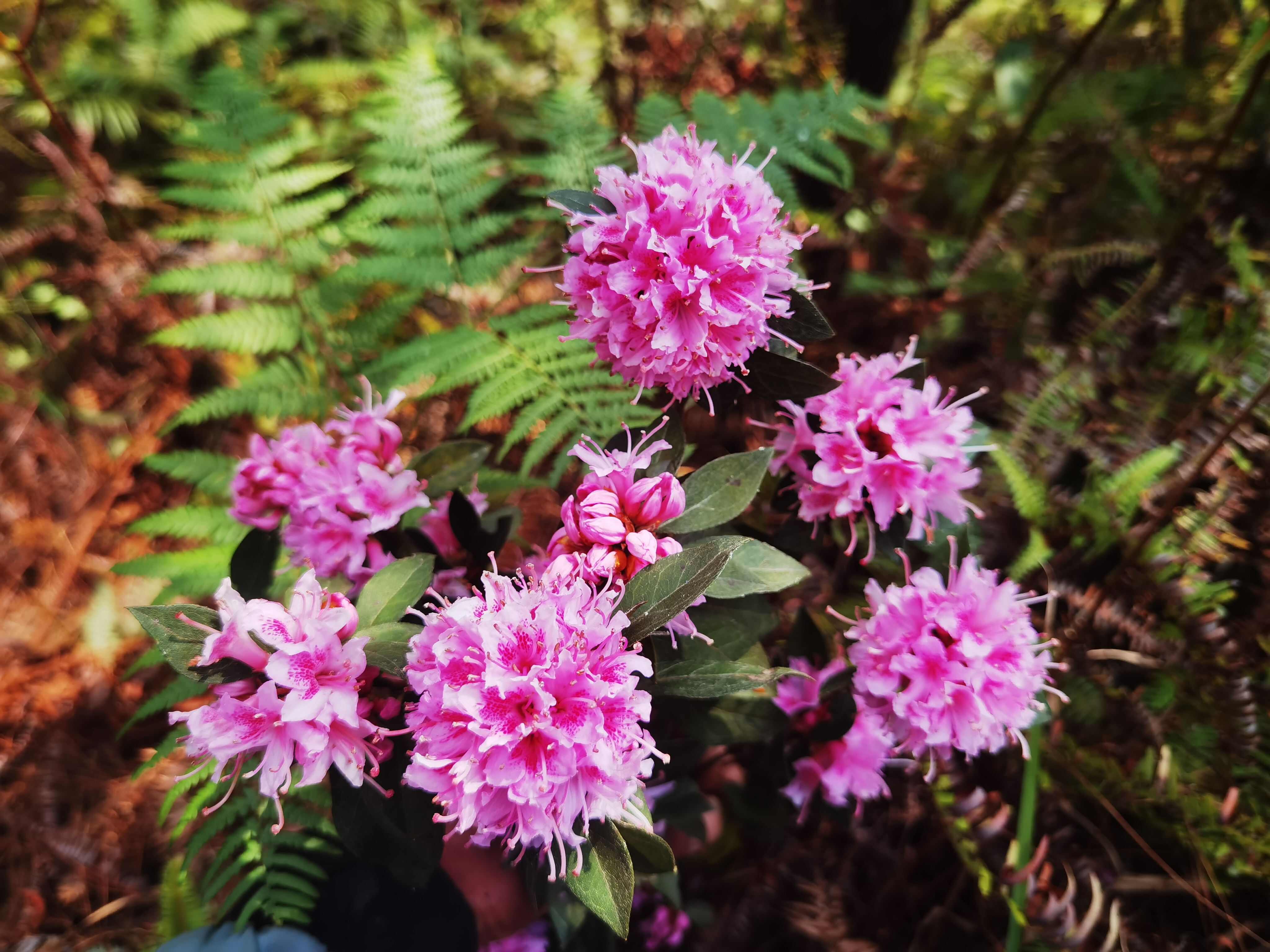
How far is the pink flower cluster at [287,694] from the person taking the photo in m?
0.76

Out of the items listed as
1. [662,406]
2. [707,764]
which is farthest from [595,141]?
[707,764]

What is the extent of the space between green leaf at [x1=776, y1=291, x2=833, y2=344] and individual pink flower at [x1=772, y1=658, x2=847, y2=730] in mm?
553

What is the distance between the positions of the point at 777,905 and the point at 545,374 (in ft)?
4.22

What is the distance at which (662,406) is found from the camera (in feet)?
4.32

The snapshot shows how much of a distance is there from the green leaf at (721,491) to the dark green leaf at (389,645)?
0.33 m

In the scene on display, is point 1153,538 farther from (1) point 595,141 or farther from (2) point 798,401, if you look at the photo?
(1) point 595,141

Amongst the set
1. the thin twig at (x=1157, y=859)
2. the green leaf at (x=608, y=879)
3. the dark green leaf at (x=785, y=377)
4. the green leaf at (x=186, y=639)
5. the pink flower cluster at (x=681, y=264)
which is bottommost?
the thin twig at (x=1157, y=859)

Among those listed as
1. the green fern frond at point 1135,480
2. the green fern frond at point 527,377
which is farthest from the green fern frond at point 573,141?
the green fern frond at point 1135,480

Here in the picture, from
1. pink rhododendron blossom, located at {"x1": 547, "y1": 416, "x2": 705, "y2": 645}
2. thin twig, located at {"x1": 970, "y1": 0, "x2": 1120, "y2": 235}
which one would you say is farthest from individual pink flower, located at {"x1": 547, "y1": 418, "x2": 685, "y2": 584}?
thin twig, located at {"x1": 970, "y1": 0, "x2": 1120, "y2": 235}

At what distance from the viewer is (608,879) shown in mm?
805

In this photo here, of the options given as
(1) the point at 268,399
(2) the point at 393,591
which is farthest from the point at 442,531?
(1) the point at 268,399

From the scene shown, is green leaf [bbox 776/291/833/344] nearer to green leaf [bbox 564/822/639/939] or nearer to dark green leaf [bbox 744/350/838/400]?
dark green leaf [bbox 744/350/838/400]

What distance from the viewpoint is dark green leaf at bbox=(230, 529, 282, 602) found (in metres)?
1.04

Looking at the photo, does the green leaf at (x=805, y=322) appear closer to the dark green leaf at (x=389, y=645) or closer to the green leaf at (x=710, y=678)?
the green leaf at (x=710, y=678)
